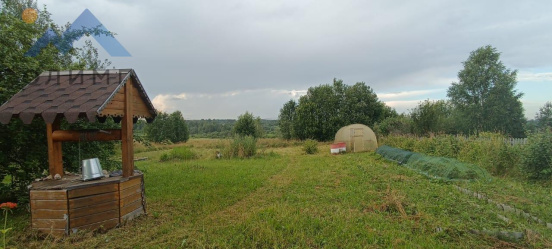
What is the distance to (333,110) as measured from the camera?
26625 millimetres

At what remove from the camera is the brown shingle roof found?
3590 mm

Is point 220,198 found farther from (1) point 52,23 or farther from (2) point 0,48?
(1) point 52,23

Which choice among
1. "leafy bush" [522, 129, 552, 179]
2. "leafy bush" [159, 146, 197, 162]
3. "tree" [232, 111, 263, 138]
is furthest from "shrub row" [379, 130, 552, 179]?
"tree" [232, 111, 263, 138]

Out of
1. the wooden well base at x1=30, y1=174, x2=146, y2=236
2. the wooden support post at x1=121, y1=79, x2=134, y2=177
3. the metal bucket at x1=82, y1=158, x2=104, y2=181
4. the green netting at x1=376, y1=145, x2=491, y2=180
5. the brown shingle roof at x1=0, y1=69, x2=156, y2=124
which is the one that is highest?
the brown shingle roof at x1=0, y1=69, x2=156, y2=124

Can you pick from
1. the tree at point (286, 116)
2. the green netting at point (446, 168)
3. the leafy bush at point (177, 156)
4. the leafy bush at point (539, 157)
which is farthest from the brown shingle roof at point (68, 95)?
the tree at point (286, 116)

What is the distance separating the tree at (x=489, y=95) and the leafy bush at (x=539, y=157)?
22.2 m

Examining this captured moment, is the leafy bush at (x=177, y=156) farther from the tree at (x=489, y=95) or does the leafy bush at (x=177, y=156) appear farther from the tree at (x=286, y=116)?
the tree at (x=489, y=95)

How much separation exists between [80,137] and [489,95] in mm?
32695

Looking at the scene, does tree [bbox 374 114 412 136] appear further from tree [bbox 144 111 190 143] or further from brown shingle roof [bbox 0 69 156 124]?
tree [bbox 144 111 190 143]

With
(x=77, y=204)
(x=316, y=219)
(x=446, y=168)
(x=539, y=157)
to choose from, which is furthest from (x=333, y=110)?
(x=77, y=204)

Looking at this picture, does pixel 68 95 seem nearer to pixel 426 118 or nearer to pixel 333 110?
pixel 426 118

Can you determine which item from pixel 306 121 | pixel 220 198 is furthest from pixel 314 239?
pixel 306 121

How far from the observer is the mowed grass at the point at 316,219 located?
11.4 ft

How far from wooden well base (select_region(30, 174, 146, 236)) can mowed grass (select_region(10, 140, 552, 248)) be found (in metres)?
0.16
